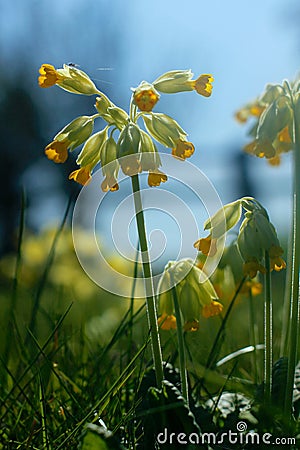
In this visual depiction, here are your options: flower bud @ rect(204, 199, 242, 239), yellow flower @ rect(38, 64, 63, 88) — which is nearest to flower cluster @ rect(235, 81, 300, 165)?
flower bud @ rect(204, 199, 242, 239)

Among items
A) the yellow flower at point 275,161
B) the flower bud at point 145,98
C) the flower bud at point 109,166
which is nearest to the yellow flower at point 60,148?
the flower bud at point 109,166

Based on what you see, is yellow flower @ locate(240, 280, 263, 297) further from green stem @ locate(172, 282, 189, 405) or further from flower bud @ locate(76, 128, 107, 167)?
flower bud @ locate(76, 128, 107, 167)

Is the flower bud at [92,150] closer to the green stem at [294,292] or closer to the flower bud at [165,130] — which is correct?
the flower bud at [165,130]

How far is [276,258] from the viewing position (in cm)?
146

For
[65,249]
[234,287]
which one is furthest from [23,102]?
[234,287]

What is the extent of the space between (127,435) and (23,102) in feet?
42.7

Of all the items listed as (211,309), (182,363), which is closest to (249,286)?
(211,309)

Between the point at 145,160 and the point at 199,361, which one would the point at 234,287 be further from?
the point at 145,160

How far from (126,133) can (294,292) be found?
458 mm

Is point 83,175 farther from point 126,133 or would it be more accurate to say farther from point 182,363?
point 182,363

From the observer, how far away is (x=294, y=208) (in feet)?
4.71

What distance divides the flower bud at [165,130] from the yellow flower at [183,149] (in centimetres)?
1

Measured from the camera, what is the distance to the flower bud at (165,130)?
145 centimetres

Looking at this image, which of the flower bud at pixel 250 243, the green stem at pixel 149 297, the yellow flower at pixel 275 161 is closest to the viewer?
the green stem at pixel 149 297
